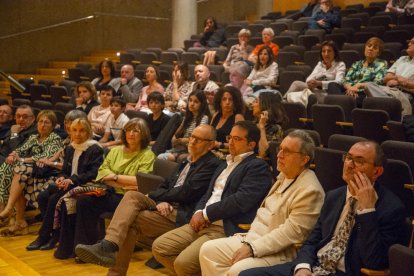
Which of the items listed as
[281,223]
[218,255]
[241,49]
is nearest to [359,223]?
[281,223]

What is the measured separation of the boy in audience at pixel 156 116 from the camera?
5195 mm

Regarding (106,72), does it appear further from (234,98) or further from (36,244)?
(36,244)

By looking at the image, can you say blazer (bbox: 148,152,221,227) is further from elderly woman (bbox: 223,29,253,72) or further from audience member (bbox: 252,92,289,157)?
elderly woman (bbox: 223,29,253,72)

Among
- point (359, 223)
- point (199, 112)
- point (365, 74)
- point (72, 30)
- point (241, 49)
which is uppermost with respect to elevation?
point (72, 30)

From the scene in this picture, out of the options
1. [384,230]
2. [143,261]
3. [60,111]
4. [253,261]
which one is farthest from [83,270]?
[60,111]

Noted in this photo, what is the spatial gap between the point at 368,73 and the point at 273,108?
1.29 metres

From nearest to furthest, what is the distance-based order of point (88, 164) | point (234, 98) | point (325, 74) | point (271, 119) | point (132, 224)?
point (132, 224)
point (271, 119)
point (88, 164)
point (234, 98)
point (325, 74)

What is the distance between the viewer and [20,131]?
5.38 metres

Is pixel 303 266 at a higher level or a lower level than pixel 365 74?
lower

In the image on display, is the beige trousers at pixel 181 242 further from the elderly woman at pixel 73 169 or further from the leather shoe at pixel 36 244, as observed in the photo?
the leather shoe at pixel 36 244

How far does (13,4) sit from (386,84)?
684 cm

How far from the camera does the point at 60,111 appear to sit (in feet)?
20.5

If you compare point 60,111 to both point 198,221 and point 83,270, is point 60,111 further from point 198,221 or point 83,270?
point 198,221

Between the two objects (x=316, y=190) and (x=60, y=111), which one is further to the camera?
(x=60, y=111)
